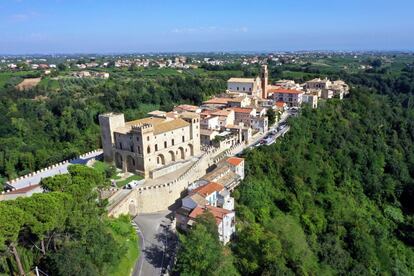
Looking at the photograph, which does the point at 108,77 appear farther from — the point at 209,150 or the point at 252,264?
the point at 252,264

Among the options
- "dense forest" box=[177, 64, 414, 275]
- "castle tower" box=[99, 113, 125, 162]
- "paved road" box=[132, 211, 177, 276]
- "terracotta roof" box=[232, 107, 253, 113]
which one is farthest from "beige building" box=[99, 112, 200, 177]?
"terracotta roof" box=[232, 107, 253, 113]

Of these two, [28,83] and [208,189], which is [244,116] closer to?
[208,189]

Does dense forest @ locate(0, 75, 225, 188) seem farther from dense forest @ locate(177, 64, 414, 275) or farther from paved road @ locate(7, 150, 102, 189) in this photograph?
dense forest @ locate(177, 64, 414, 275)

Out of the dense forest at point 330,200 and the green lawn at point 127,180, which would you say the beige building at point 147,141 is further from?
the dense forest at point 330,200

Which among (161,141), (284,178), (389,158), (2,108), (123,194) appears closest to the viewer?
(123,194)

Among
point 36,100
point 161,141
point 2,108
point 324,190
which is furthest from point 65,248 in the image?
point 36,100

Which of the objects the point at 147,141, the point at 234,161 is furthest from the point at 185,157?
the point at 234,161

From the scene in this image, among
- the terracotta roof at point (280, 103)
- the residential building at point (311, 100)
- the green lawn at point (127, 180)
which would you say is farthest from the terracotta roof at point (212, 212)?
the residential building at point (311, 100)
